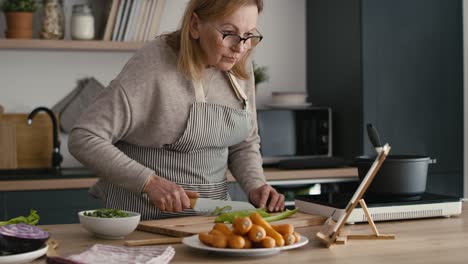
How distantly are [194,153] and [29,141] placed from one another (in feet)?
5.85

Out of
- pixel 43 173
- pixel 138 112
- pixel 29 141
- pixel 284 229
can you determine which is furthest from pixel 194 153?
pixel 29 141

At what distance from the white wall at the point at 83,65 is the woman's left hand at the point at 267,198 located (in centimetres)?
195

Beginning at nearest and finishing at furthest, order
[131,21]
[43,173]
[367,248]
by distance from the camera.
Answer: [367,248] → [43,173] → [131,21]

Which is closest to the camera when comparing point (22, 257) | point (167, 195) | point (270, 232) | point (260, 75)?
point (22, 257)

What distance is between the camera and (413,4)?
4.25 m

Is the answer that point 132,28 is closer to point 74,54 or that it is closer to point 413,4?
point 74,54

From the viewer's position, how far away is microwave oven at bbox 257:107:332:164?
420 cm

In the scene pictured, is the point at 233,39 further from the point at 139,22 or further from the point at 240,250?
the point at 139,22

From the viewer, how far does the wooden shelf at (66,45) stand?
12.9 ft

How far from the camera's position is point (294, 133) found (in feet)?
14.0

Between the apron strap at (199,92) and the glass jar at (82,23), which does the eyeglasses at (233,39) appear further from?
the glass jar at (82,23)

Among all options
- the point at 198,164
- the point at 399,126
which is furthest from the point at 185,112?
the point at 399,126

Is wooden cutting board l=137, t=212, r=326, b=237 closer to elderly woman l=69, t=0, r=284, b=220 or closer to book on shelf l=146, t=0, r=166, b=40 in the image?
elderly woman l=69, t=0, r=284, b=220

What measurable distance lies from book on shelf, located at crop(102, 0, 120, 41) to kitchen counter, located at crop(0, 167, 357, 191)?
71 cm
